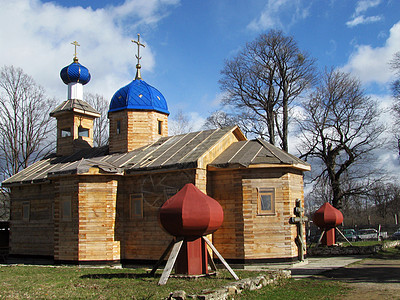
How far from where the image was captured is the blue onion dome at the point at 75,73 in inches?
944

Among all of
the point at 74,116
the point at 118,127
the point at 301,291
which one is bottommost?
the point at 301,291

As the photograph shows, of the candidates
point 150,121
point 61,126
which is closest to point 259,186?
point 150,121

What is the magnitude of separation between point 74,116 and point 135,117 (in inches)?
172

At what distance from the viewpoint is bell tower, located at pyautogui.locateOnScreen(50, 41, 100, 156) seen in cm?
2273

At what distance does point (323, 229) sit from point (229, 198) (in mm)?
8264

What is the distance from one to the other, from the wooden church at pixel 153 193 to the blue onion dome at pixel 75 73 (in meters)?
5.20

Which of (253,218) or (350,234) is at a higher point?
(253,218)

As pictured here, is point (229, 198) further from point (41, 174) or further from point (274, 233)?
point (41, 174)

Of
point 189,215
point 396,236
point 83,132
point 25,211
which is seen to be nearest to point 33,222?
point 25,211

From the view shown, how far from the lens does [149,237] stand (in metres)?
16.8

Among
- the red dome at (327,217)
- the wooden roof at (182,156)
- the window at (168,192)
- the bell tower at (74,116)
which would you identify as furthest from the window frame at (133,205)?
the red dome at (327,217)

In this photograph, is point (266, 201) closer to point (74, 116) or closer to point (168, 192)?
point (168, 192)

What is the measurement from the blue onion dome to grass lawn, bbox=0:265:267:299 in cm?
1269

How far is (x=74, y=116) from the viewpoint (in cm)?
2264
